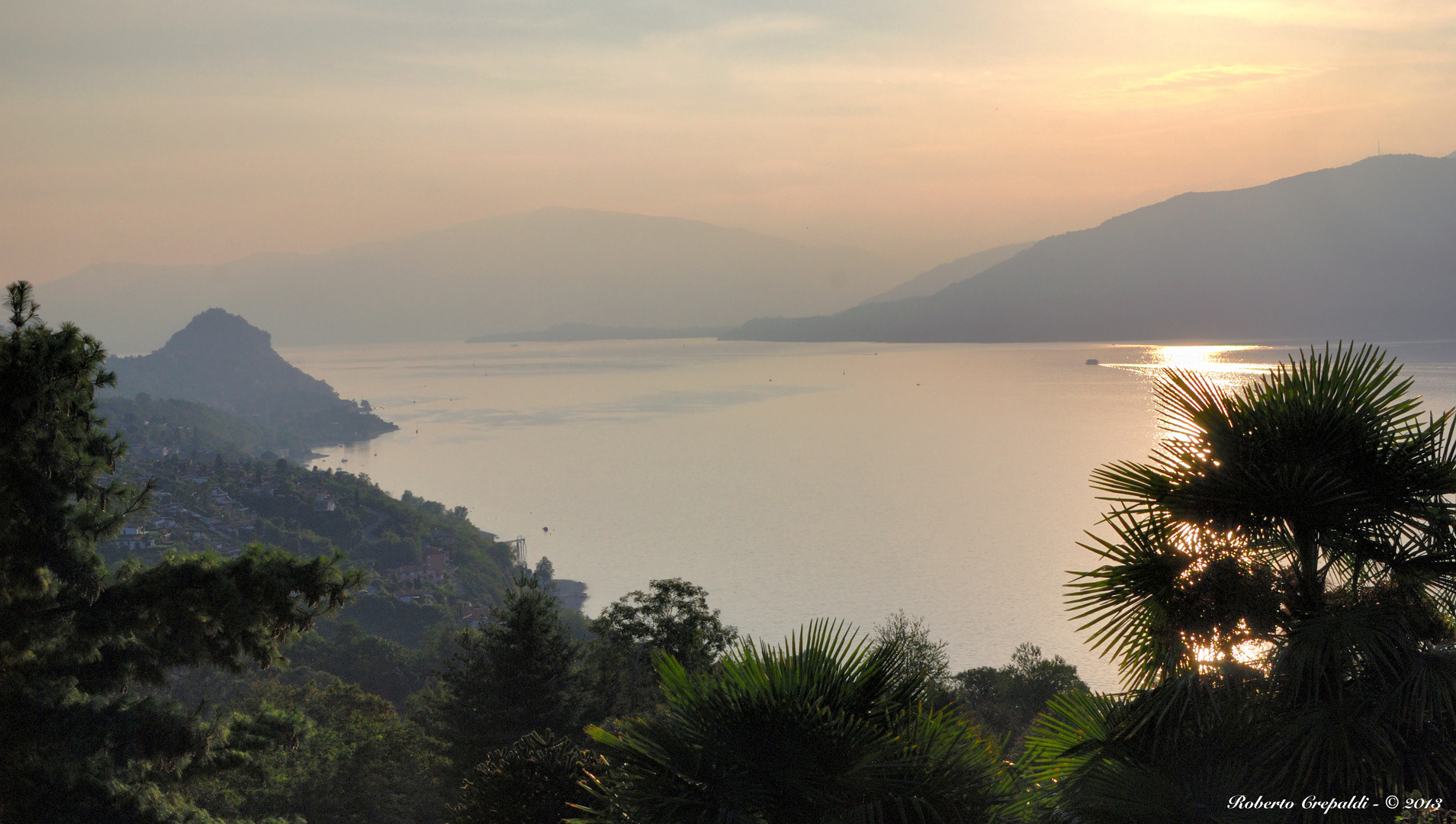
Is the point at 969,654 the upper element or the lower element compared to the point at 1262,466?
lower

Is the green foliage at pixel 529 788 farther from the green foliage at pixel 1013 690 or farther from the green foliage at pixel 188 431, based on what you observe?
the green foliage at pixel 188 431

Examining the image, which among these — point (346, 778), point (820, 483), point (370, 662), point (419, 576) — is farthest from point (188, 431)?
point (346, 778)

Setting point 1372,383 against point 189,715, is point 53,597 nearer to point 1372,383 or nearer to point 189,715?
point 189,715

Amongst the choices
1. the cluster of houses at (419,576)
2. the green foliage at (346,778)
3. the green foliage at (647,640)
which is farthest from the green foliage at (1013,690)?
the cluster of houses at (419,576)

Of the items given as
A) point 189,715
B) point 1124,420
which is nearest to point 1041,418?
point 1124,420

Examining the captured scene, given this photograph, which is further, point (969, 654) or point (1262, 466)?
point (969, 654)
